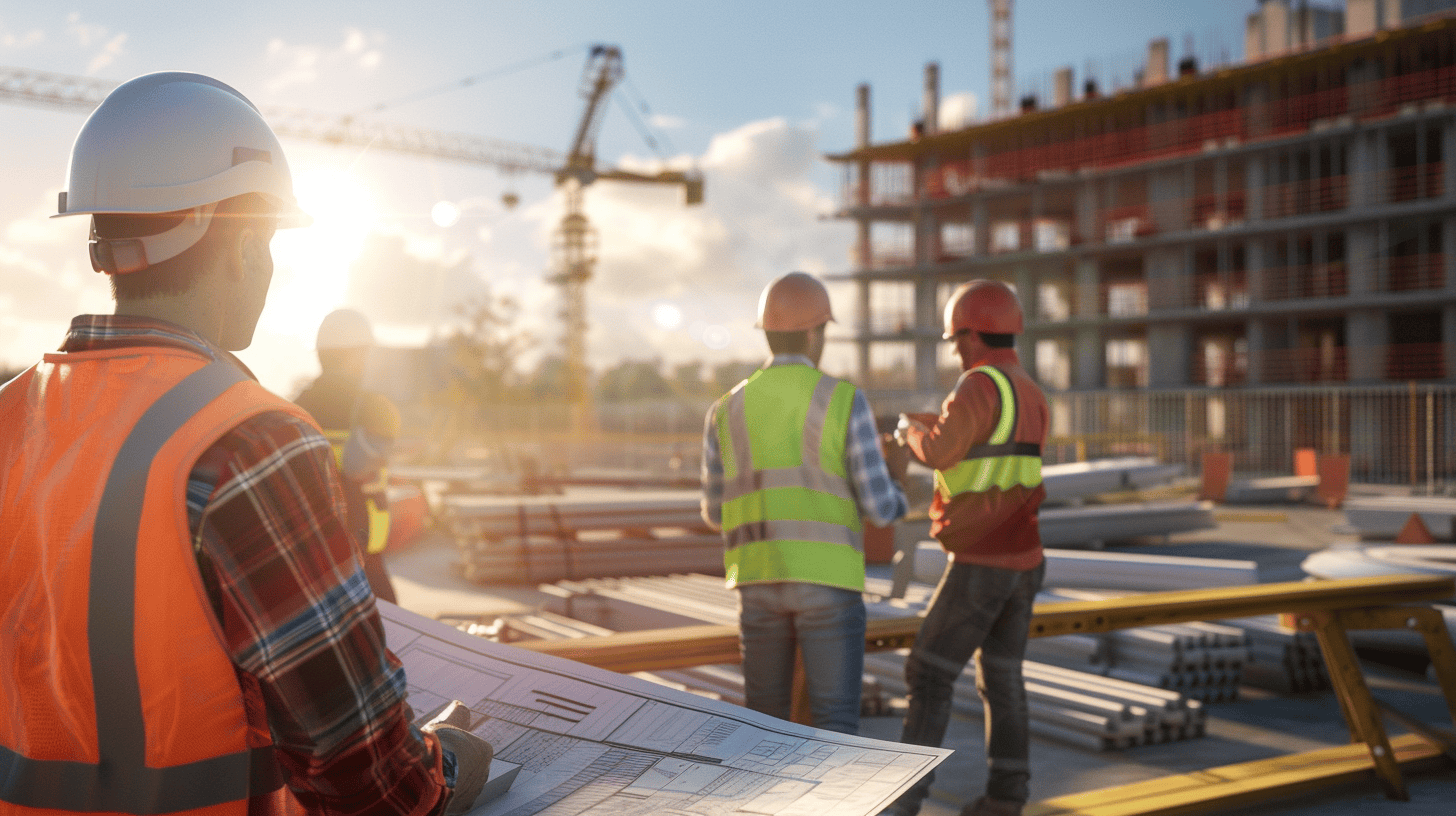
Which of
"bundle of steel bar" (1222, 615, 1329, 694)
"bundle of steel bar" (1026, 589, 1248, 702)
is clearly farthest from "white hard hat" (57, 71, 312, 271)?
"bundle of steel bar" (1222, 615, 1329, 694)

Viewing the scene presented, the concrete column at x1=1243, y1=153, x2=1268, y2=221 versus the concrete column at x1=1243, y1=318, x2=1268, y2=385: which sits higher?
the concrete column at x1=1243, y1=153, x2=1268, y2=221

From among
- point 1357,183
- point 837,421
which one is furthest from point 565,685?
point 1357,183

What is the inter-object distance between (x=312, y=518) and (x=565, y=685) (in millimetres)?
679

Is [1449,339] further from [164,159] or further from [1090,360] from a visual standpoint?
[164,159]

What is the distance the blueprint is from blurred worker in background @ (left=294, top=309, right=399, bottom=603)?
319 centimetres

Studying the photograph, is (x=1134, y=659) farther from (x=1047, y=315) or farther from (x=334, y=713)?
(x=1047, y=315)

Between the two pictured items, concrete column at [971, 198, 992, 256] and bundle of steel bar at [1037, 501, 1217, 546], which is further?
concrete column at [971, 198, 992, 256]

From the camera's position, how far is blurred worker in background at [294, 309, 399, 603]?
16.0ft

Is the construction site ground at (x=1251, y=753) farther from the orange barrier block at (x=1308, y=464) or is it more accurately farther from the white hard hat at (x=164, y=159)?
the orange barrier block at (x=1308, y=464)

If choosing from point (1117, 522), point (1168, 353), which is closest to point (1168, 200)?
point (1168, 353)

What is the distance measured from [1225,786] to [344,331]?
4.40 meters

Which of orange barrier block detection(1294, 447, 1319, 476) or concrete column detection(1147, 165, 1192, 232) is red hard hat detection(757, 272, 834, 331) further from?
concrete column detection(1147, 165, 1192, 232)

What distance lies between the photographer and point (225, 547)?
43.0 inches

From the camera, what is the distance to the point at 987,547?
3.67 metres
